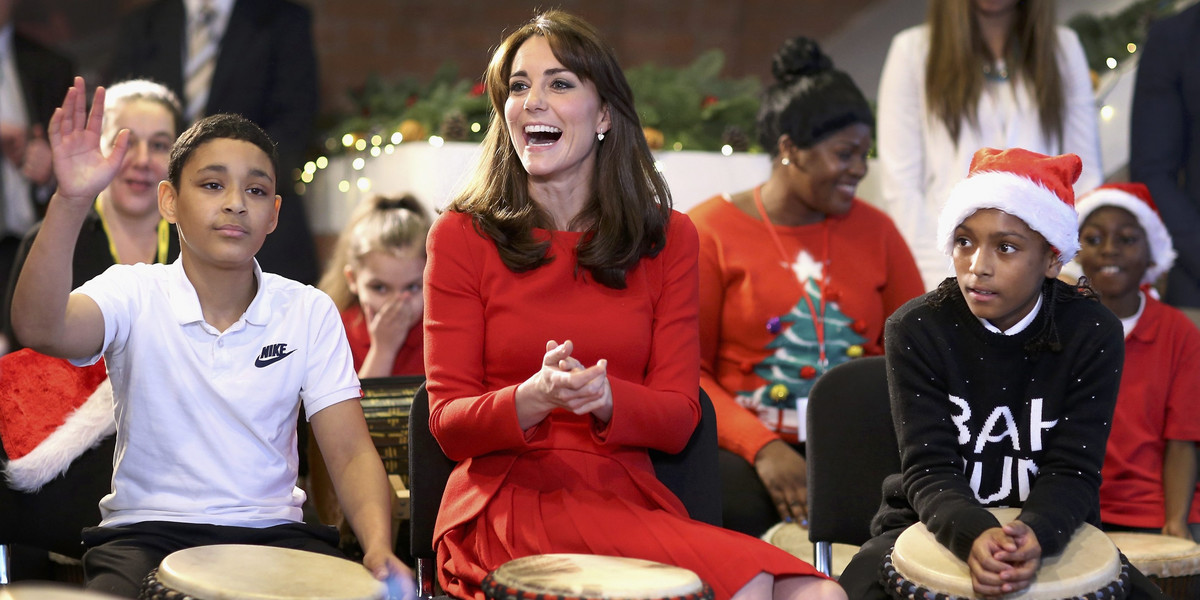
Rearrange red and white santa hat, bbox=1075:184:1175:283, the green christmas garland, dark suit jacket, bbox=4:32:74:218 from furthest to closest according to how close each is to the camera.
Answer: the green christmas garland, dark suit jacket, bbox=4:32:74:218, red and white santa hat, bbox=1075:184:1175:283

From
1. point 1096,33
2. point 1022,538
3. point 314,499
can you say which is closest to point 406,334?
point 314,499

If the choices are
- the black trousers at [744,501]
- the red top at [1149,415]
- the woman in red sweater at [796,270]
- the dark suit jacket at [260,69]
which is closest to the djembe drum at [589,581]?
the black trousers at [744,501]

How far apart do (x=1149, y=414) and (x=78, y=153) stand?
267 cm

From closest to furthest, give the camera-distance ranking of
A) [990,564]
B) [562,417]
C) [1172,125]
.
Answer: [990,564]
[562,417]
[1172,125]

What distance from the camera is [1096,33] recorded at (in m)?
5.47

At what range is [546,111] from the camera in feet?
8.70

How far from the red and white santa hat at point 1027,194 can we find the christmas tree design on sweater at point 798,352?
99 centimetres

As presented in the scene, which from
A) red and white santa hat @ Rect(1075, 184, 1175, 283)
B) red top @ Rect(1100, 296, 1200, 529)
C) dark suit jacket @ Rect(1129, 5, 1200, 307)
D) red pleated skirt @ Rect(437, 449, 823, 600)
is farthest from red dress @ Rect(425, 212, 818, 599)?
dark suit jacket @ Rect(1129, 5, 1200, 307)

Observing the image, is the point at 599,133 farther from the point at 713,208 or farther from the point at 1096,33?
the point at 1096,33

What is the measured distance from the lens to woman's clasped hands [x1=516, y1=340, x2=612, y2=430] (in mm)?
2199

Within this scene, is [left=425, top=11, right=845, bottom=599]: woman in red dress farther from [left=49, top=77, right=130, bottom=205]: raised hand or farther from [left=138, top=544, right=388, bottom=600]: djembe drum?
[left=49, top=77, right=130, bottom=205]: raised hand

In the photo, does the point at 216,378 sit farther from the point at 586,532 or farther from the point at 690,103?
the point at 690,103

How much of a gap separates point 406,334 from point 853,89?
5.36ft

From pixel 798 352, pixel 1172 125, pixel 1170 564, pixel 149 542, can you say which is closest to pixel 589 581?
pixel 149 542
